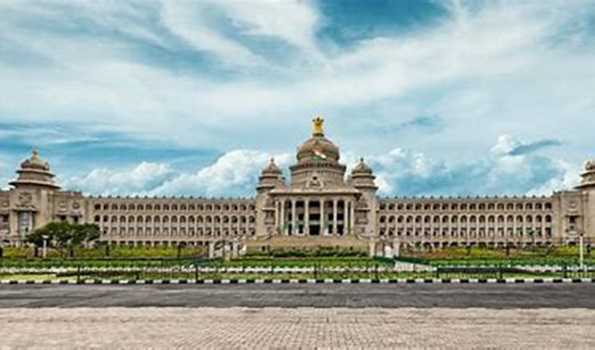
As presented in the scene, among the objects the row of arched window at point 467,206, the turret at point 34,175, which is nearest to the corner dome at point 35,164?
the turret at point 34,175

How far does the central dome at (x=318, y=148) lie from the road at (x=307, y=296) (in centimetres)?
7583

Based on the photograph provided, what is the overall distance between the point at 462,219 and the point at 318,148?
2542 cm

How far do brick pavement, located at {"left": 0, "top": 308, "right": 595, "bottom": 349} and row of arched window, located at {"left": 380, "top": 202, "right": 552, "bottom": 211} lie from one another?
93931 mm

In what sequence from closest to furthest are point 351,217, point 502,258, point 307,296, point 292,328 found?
point 292,328 → point 307,296 → point 502,258 → point 351,217

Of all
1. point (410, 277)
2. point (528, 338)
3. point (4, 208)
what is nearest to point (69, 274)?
point (410, 277)

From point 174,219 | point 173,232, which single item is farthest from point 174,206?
point 173,232

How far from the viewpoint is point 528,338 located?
14.1m

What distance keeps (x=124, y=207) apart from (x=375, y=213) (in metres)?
39.2

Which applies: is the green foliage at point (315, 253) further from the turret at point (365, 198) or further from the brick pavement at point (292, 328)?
the brick pavement at point (292, 328)

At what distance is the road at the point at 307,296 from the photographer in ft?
71.1

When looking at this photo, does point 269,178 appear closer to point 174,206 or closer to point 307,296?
point 174,206

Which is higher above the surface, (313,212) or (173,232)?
(313,212)

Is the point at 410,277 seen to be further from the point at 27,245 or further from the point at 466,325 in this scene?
the point at 27,245

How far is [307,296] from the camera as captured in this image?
81.1ft
